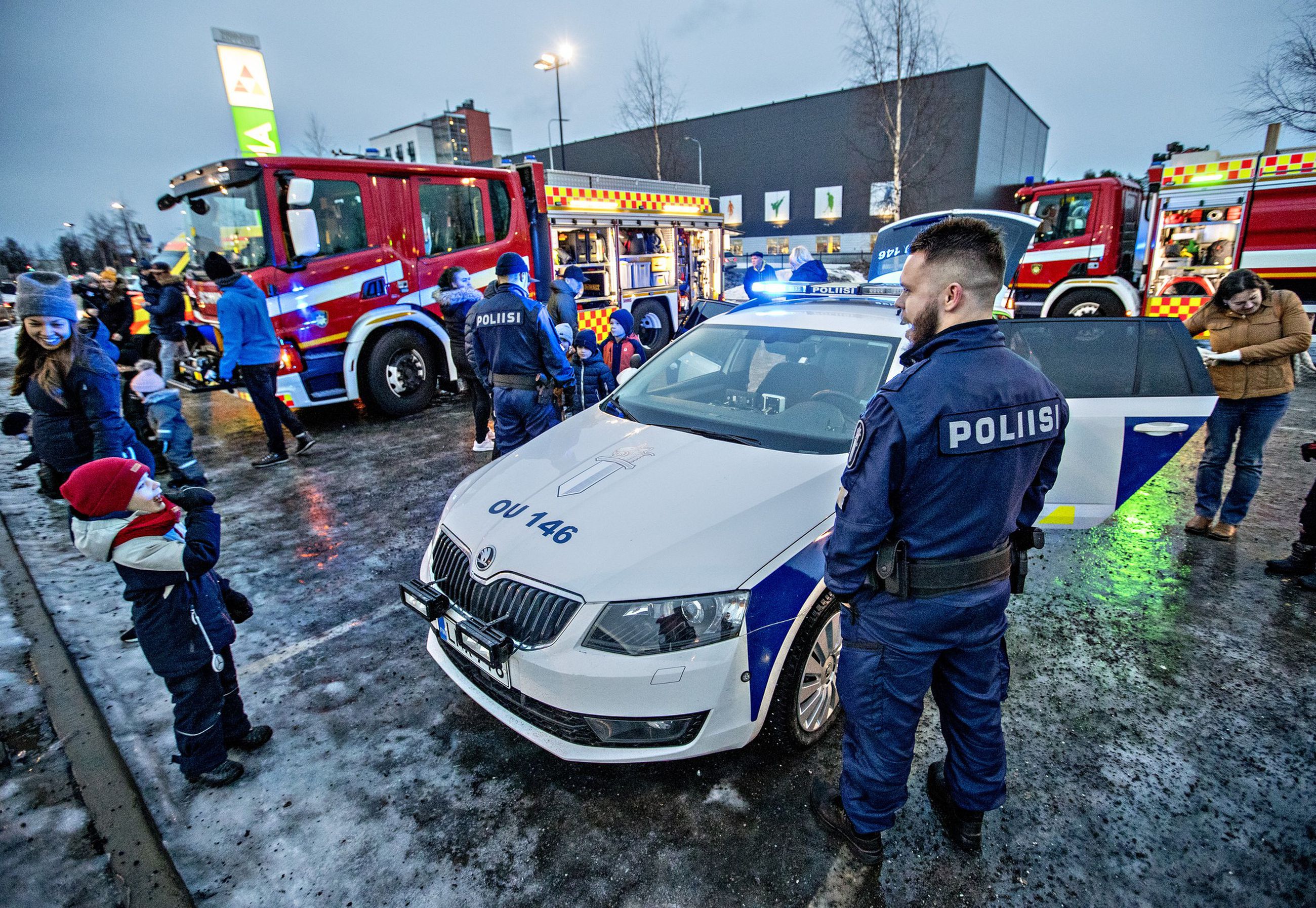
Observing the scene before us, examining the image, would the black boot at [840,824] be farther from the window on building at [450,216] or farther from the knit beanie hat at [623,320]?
the window on building at [450,216]

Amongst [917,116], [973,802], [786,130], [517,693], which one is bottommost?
[973,802]

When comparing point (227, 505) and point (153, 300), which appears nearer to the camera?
point (227, 505)

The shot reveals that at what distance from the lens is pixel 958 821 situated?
191 cm

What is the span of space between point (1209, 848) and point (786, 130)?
42143mm

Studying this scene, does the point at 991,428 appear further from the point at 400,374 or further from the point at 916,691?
the point at 400,374

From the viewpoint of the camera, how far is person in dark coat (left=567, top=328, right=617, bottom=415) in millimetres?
5489

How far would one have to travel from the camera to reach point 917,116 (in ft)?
63.7

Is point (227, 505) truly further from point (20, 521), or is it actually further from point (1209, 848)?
point (1209, 848)

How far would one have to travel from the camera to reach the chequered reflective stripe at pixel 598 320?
9.25 m

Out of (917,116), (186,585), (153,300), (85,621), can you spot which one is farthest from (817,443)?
(917,116)

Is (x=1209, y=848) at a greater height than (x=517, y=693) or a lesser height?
lesser

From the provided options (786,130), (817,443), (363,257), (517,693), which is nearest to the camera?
(517,693)

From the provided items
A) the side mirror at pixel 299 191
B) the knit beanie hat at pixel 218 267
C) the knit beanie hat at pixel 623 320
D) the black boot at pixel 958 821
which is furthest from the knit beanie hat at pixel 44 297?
the black boot at pixel 958 821

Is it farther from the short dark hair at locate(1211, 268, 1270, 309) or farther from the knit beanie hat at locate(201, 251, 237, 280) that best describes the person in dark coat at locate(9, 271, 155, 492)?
the short dark hair at locate(1211, 268, 1270, 309)
